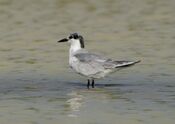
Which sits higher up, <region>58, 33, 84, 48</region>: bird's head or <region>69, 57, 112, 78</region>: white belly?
<region>58, 33, 84, 48</region>: bird's head

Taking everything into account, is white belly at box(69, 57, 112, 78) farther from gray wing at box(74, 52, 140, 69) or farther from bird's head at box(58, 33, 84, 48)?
bird's head at box(58, 33, 84, 48)


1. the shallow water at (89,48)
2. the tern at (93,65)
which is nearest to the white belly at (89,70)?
the tern at (93,65)

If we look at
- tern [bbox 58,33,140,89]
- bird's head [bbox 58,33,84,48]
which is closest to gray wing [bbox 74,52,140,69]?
Answer: tern [bbox 58,33,140,89]

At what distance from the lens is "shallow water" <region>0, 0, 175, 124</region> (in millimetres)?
11453

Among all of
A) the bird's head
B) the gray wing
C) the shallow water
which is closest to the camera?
the shallow water

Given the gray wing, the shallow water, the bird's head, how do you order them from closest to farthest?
the shallow water → the gray wing → the bird's head

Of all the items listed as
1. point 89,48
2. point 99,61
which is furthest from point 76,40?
point 89,48

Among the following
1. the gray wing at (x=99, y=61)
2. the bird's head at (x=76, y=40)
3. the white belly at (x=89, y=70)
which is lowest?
the white belly at (x=89, y=70)

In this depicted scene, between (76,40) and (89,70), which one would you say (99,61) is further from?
(76,40)

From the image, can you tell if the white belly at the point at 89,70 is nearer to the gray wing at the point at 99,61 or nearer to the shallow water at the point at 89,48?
the gray wing at the point at 99,61

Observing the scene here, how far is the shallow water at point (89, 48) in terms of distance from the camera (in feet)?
37.6

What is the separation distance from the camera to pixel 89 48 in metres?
17.6

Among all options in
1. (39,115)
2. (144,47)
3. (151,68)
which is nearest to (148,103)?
(39,115)

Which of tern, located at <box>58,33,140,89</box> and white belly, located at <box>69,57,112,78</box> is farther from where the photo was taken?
white belly, located at <box>69,57,112,78</box>
